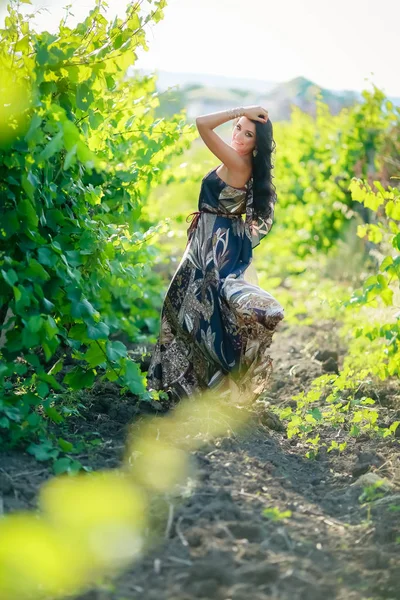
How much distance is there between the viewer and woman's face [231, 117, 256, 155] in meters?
4.36

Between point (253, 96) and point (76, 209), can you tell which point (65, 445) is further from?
point (253, 96)

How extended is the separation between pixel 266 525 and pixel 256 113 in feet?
7.54

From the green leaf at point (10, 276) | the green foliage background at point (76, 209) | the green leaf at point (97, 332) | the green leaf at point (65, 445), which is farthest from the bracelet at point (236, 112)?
the green leaf at point (65, 445)

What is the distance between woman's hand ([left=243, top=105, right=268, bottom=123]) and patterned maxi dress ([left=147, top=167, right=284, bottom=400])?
378 mm

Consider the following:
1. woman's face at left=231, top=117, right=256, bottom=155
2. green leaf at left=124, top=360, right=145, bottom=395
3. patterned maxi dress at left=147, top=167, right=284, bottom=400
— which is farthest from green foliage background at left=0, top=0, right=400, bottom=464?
woman's face at left=231, top=117, right=256, bottom=155

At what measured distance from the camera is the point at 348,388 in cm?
502

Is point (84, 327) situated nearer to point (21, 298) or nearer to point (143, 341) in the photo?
point (21, 298)

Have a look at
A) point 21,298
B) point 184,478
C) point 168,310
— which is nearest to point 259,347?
point 168,310

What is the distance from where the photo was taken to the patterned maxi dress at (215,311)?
14.1 ft

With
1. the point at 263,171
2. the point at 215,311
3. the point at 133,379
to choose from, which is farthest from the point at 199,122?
the point at 133,379

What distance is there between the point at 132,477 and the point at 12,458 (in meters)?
0.46

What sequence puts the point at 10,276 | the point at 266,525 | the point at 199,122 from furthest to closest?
the point at 199,122 < the point at 10,276 < the point at 266,525

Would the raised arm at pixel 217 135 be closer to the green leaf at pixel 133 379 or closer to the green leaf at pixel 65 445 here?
the green leaf at pixel 133 379

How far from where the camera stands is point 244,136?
14.4 feet
